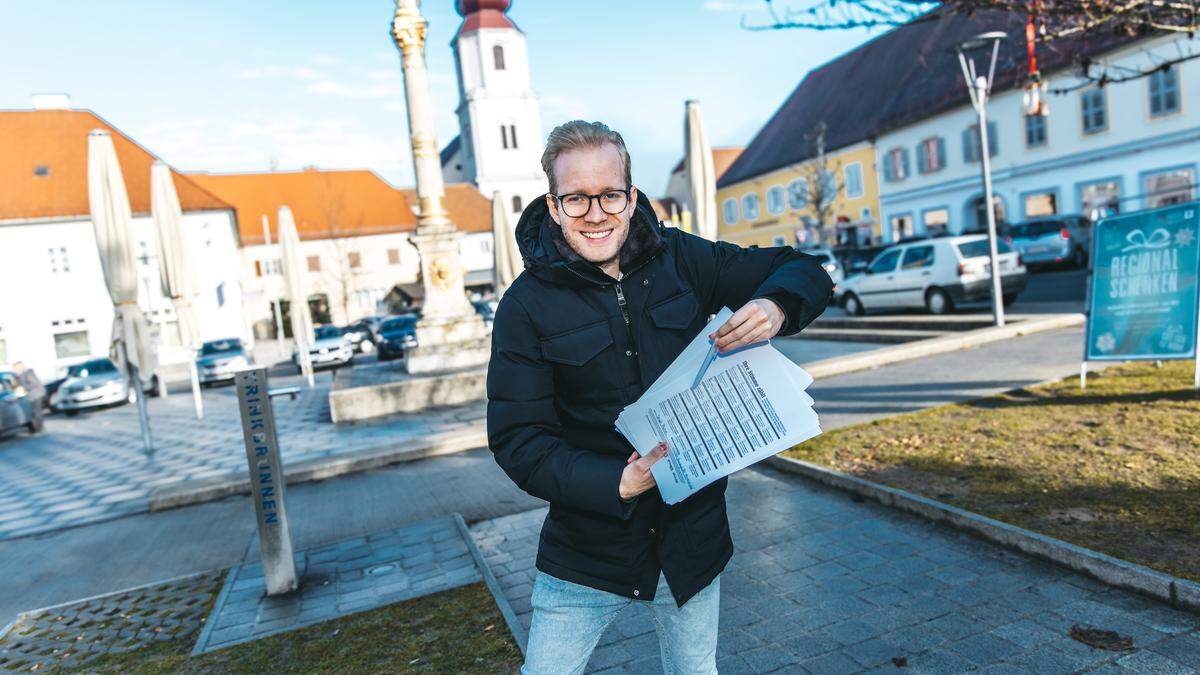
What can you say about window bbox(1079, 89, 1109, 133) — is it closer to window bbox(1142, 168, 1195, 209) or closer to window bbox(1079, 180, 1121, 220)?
window bbox(1079, 180, 1121, 220)

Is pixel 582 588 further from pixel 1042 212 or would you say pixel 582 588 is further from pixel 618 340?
pixel 1042 212

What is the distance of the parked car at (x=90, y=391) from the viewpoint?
2077cm

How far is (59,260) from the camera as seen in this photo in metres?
40.8

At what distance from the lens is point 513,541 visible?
5574 millimetres

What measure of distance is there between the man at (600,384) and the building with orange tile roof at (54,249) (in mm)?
40583

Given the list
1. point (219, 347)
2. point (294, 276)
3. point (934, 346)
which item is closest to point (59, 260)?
point (219, 347)

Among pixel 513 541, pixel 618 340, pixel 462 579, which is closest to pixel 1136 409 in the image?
pixel 513 541

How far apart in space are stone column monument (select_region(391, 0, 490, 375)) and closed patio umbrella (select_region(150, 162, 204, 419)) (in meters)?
4.45

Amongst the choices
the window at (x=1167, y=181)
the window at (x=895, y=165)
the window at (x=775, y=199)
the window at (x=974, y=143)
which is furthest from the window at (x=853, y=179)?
the window at (x=1167, y=181)

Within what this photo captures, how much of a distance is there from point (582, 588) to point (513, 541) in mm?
3554

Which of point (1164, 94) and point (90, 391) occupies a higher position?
point (1164, 94)

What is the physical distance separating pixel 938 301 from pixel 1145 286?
30.8 ft

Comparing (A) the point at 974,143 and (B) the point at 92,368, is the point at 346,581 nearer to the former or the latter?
(B) the point at 92,368

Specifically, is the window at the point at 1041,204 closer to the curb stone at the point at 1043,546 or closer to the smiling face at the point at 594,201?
the curb stone at the point at 1043,546
